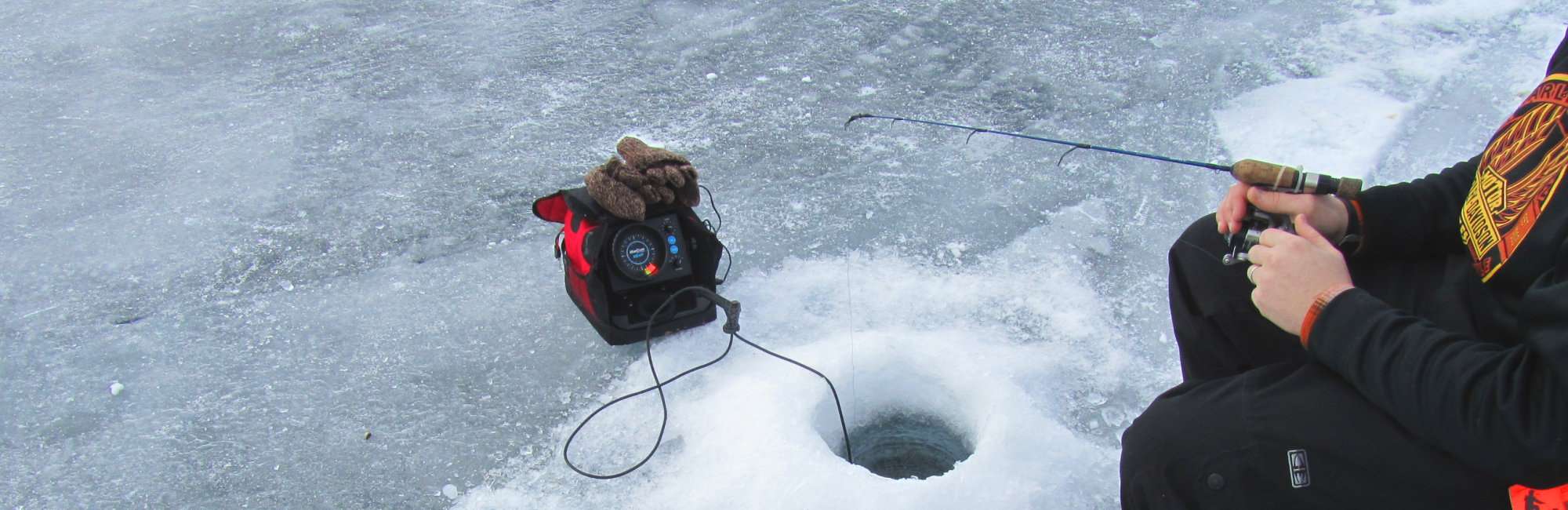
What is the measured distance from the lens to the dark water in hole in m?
2.13

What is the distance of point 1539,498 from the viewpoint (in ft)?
3.70

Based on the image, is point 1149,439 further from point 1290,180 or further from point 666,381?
point 666,381

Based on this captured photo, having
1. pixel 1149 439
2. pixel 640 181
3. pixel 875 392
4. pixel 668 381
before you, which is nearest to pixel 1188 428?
pixel 1149 439

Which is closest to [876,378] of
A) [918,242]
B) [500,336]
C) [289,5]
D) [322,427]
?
[918,242]

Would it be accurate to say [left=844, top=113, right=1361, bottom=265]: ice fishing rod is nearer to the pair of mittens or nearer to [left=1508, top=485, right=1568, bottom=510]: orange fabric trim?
[left=1508, top=485, right=1568, bottom=510]: orange fabric trim

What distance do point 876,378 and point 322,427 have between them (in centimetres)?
115

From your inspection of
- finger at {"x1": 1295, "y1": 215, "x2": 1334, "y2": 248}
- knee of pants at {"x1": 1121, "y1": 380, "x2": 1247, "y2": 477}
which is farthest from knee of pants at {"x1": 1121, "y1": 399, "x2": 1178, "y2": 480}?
finger at {"x1": 1295, "y1": 215, "x2": 1334, "y2": 248}

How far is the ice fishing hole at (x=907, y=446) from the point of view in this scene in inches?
83.7

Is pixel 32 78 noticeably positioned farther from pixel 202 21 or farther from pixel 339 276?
pixel 339 276

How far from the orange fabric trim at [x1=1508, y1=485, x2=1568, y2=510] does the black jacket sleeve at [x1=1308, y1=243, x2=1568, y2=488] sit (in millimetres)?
10

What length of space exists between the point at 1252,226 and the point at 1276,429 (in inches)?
15.1

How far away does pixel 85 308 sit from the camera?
8.04 ft

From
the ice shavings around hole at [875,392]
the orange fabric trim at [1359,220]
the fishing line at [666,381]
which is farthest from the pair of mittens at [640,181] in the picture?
the orange fabric trim at [1359,220]

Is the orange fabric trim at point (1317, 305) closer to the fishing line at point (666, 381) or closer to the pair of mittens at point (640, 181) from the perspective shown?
the fishing line at point (666, 381)
